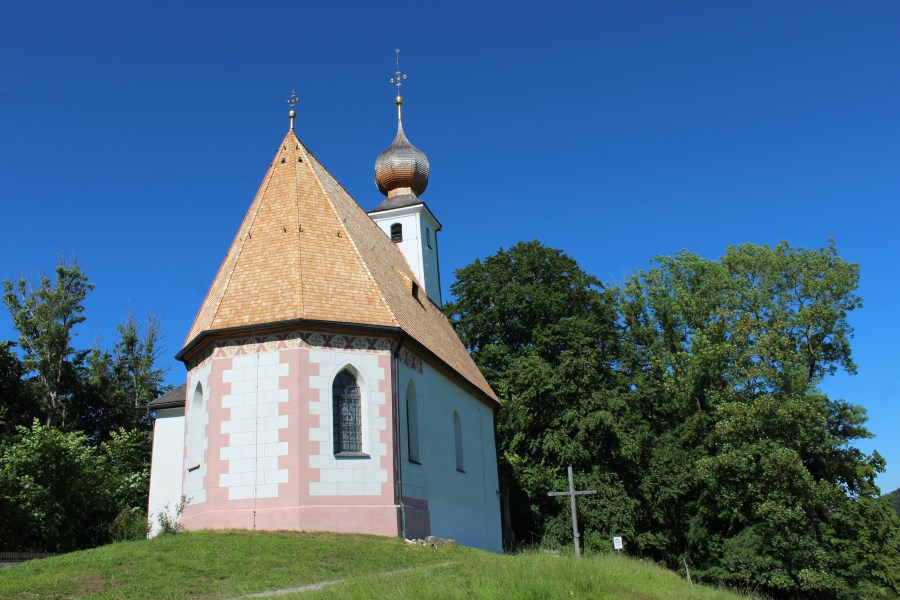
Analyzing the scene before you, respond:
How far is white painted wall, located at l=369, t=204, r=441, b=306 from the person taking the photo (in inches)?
1193

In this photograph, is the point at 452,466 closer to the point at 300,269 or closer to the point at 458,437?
the point at 458,437

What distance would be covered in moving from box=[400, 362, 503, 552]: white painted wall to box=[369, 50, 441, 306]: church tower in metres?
6.86

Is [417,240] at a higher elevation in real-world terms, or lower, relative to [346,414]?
higher

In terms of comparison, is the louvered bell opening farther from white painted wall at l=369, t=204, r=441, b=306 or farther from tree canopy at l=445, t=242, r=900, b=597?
tree canopy at l=445, t=242, r=900, b=597

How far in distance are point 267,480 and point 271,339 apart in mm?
3057

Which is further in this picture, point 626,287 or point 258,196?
point 626,287

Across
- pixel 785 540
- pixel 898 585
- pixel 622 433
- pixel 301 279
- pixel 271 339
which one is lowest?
pixel 898 585

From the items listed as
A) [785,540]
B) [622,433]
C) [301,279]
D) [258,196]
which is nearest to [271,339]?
[301,279]

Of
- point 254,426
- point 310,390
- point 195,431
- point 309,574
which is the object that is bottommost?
point 309,574

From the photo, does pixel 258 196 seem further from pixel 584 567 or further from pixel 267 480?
pixel 584 567

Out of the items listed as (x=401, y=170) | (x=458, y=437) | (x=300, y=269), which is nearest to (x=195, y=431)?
(x=300, y=269)

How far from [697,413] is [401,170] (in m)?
15.4

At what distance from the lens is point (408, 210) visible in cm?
3106

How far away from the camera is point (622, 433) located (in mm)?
26266
